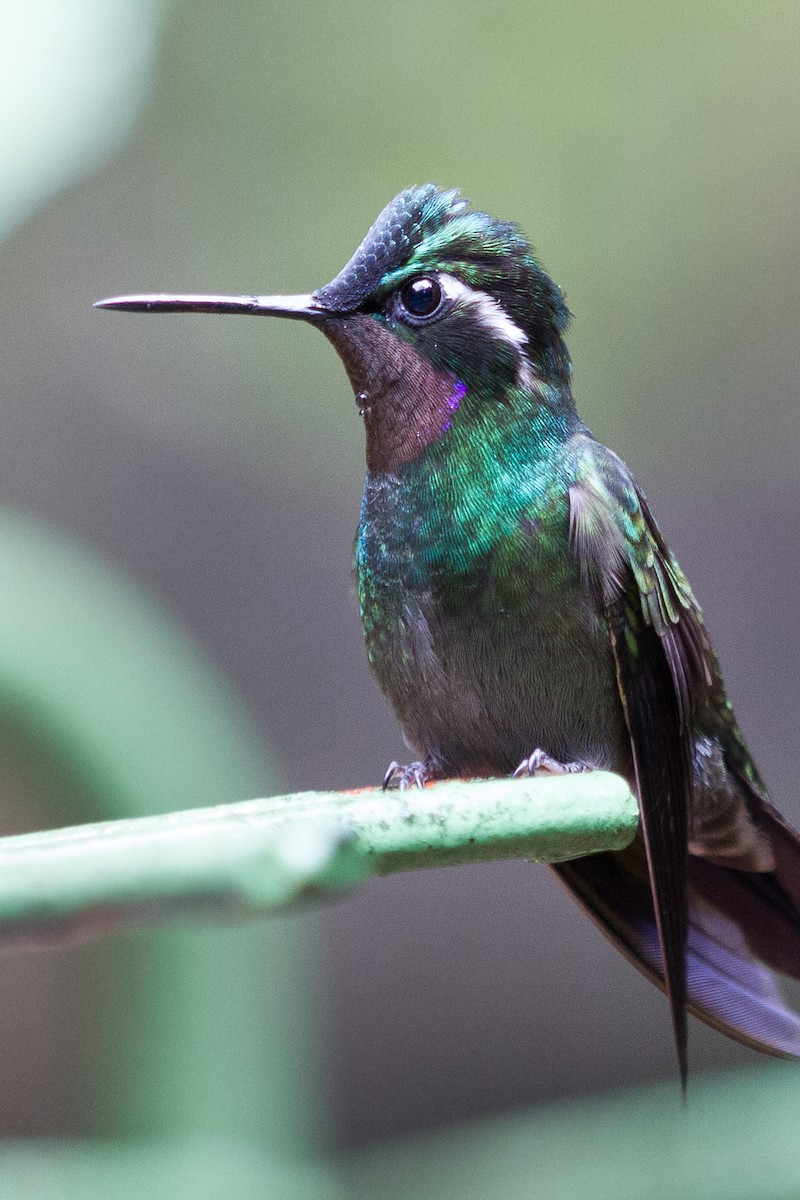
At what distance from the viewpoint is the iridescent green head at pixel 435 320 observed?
1.13m

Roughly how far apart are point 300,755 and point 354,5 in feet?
5.83

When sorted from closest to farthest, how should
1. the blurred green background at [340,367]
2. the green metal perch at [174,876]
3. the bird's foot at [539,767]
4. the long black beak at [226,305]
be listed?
the green metal perch at [174,876]
the long black beak at [226,305]
the bird's foot at [539,767]
the blurred green background at [340,367]

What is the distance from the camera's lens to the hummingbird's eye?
45.2 inches

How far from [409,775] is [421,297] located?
438 millimetres

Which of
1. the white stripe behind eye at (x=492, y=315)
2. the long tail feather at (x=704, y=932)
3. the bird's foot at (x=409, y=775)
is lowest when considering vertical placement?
the long tail feather at (x=704, y=932)

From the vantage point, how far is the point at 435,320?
1160 mm

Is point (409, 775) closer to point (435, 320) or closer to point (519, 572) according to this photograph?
point (519, 572)

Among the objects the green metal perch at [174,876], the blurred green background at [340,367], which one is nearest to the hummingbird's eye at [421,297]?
the green metal perch at [174,876]

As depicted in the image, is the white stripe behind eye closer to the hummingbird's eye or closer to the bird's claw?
the hummingbird's eye

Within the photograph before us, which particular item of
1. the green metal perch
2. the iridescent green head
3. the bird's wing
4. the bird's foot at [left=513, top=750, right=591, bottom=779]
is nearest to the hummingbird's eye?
the iridescent green head

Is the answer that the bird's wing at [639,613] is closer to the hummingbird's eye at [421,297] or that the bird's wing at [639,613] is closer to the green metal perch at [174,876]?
the hummingbird's eye at [421,297]

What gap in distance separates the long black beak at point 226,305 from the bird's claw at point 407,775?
40 cm

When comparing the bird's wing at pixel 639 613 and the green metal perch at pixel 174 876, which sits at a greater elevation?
the green metal perch at pixel 174 876

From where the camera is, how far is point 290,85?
3127 millimetres
